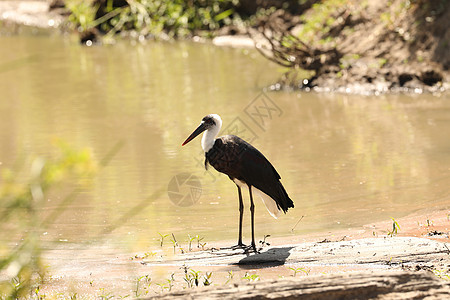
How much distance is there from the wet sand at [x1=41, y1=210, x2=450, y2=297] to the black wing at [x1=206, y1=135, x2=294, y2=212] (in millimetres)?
455

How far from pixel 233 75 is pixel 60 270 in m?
9.55

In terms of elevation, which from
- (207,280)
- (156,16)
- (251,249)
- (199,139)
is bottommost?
(199,139)

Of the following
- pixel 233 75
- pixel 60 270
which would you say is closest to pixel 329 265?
pixel 60 270

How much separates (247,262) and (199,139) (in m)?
4.77

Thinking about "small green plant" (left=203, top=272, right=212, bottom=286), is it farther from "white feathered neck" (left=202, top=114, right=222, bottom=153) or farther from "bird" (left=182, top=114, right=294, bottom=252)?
"white feathered neck" (left=202, top=114, right=222, bottom=153)

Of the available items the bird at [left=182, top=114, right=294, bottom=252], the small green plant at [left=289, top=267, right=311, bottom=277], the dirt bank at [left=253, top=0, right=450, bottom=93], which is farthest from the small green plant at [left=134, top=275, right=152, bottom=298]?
the dirt bank at [left=253, top=0, right=450, bottom=93]

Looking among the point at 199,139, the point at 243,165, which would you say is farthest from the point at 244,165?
the point at 199,139

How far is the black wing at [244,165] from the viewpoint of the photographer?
5.94 metres

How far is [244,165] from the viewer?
593 cm

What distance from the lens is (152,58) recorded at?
1695cm

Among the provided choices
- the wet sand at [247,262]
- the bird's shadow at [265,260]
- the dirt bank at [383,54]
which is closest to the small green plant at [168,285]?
the wet sand at [247,262]

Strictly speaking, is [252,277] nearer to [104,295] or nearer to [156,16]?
[104,295]

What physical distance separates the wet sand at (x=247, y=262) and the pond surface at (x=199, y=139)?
0.30 m

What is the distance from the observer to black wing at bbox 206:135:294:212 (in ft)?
19.5
